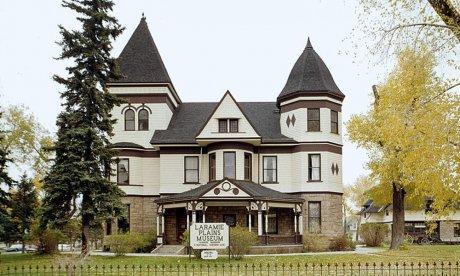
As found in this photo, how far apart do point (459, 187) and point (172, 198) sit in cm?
2011

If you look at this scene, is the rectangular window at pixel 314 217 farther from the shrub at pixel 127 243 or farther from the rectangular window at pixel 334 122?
the shrub at pixel 127 243

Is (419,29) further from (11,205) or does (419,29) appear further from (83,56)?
(11,205)

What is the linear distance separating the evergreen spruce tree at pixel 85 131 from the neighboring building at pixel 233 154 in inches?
405

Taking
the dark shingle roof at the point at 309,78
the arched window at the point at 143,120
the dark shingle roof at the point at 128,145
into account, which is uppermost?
the dark shingle roof at the point at 309,78

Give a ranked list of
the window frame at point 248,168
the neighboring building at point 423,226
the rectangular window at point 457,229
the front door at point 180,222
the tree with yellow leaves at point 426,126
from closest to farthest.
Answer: the tree with yellow leaves at point 426,126 < the window frame at point 248,168 < the front door at point 180,222 < the neighboring building at point 423,226 < the rectangular window at point 457,229

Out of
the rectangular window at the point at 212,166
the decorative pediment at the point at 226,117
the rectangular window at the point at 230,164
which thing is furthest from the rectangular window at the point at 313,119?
the rectangular window at the point at 212,166

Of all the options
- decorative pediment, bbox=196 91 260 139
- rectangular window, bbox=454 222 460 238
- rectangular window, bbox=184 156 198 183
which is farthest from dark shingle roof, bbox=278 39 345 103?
rectangular window, bbox=454 222 460 238

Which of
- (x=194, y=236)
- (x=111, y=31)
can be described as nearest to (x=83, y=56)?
(x=111, y=31)

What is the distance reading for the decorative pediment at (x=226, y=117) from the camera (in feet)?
125

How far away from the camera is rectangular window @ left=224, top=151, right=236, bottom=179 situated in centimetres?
3838

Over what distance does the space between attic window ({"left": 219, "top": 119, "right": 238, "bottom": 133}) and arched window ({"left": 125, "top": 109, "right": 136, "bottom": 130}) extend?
629 centimetres

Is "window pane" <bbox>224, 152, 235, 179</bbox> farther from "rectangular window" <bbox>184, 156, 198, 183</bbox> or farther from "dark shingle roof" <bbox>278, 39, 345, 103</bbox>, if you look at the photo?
"dark shingle roof" <bbox>278, 39, 345, 103</bbox>

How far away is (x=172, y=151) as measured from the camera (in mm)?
39969

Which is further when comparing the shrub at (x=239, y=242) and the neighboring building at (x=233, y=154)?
the neighboring building at (x=233, y=154)
